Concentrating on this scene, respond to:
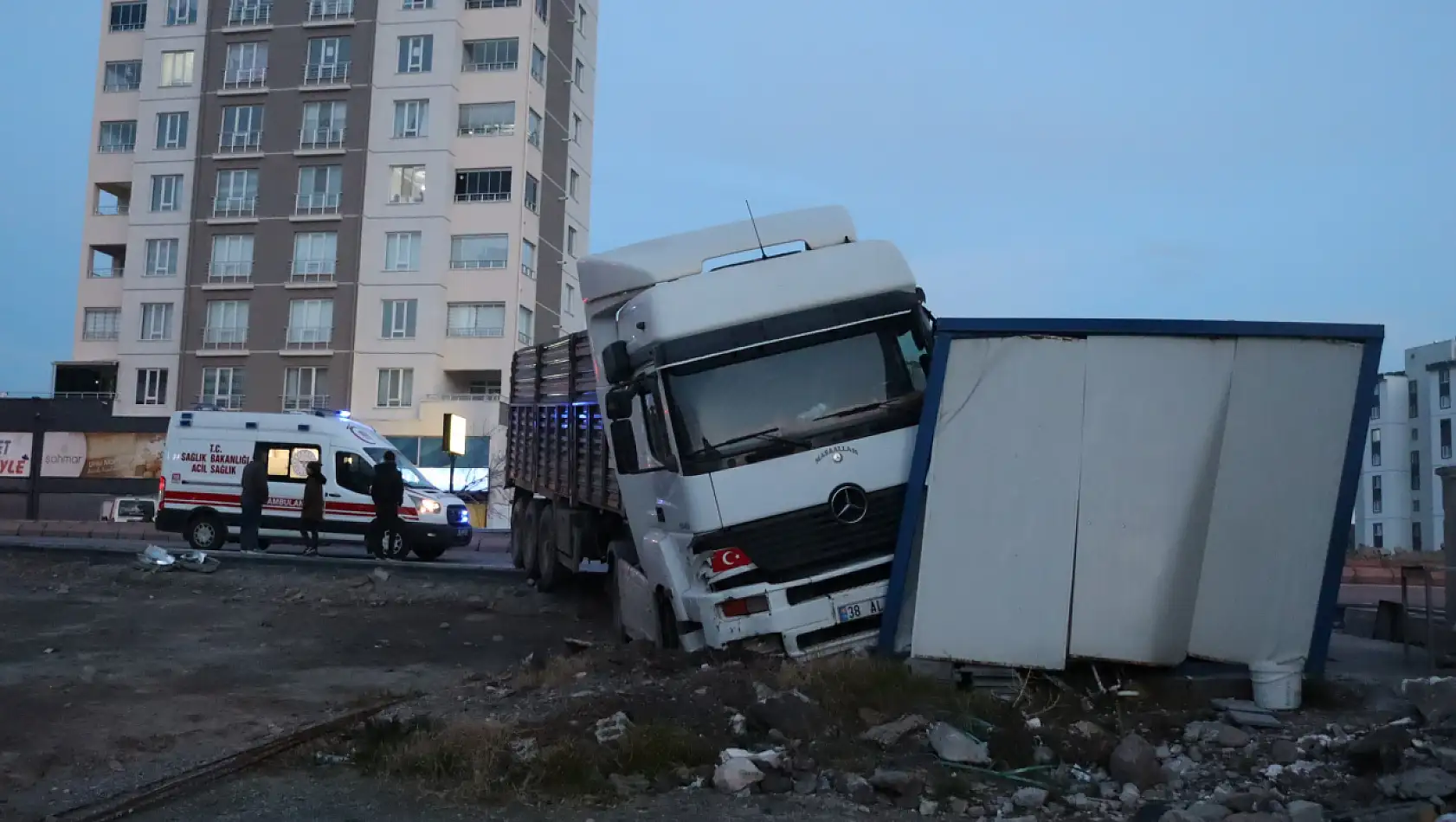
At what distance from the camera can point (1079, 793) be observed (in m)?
6.66

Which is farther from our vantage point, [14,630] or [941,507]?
[14,630]

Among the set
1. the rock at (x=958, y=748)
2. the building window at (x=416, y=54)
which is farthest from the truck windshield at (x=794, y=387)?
the building window at (x=416, y=54)

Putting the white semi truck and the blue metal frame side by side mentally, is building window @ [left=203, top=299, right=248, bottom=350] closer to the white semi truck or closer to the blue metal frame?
the white semi truck

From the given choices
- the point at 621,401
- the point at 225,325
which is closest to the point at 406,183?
the point at 225,325

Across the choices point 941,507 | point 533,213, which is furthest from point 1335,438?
→ point 533,213

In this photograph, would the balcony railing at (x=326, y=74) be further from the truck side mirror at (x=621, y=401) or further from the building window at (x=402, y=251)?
the truck side mirror at (x=621, y=401)

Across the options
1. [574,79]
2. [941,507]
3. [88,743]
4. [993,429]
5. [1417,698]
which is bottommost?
[88,743]

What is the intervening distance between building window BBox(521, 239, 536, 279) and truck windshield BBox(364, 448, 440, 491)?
1130 inches

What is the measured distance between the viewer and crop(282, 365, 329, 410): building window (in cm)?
5247

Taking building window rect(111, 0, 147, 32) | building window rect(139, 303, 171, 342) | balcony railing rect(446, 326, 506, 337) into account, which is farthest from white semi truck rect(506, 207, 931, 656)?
building window rect(111, 0, 147, 32)

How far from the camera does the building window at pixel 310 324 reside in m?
A: 52.8

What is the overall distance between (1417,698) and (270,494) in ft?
64.3

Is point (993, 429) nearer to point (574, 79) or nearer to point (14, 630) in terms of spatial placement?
point (14, 630)

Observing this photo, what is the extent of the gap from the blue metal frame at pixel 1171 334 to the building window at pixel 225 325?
49796mm
